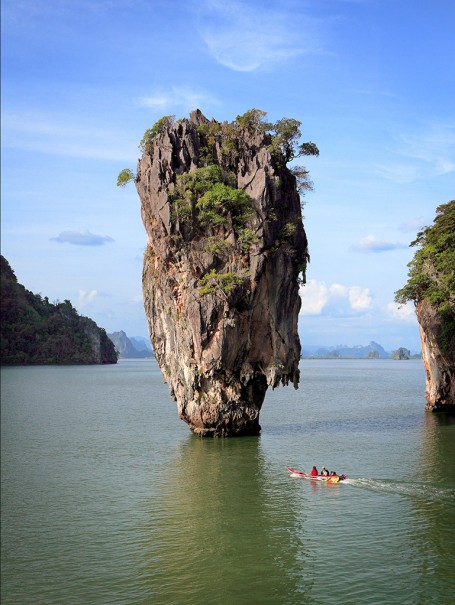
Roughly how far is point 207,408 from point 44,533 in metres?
21.0

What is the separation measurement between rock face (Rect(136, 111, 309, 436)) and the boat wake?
13464 mm

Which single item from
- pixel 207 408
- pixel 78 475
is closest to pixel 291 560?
pixel 78 475

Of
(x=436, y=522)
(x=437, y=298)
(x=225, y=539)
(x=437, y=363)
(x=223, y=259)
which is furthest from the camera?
(x=437, y=363)

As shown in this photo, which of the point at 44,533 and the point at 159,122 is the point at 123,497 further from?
the point at 159,122

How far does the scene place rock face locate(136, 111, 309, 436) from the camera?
4381 cm

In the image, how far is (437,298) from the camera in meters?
59.1

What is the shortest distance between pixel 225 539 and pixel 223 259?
23.9 meters

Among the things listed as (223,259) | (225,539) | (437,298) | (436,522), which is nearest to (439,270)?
(437,298)

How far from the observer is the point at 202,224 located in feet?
148

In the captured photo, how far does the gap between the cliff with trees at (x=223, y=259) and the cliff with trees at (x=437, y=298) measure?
18738mm

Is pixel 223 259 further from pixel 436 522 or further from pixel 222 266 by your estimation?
pixel 436 522

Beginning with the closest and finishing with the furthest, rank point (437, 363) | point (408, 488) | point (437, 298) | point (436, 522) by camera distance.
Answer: point (436, 522), point (408, 488), point (437, 298), point (437, 363)

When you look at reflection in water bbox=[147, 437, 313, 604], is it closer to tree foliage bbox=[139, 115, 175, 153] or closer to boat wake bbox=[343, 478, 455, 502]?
boat wake bbox=[343, 478, 455, 502]

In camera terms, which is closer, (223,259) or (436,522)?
(436,522)
